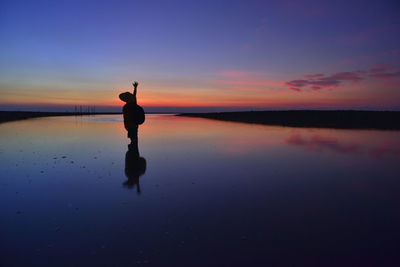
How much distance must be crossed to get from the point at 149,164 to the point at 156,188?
159 inches

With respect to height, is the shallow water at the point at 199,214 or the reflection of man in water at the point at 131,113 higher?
the reflection of man in water at the point at 131,113

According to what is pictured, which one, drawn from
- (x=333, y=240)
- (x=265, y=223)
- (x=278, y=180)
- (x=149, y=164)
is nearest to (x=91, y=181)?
(x=149, y=164)

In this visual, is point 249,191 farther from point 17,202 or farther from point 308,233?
point 17,202

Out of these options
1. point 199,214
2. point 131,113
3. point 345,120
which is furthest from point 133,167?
point 345,120

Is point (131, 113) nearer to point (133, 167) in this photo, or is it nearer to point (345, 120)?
point (133, 167)

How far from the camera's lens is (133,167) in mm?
11133

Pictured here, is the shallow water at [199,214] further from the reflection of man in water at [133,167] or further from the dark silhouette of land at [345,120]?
the dark silhouette of land at [345,120]

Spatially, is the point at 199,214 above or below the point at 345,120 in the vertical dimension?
below

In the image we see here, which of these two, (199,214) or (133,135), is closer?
(199,214)

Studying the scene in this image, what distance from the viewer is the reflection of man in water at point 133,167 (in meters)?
8.64

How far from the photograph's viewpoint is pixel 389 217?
5.83m

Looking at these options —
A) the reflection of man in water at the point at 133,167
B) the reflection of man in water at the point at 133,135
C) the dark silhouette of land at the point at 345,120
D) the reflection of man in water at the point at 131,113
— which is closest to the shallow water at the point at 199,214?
the reflection of man in water at the point at 133,167

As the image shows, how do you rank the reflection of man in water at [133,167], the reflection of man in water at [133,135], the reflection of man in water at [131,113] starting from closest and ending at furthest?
1. the reflection of man in water at [133,167]
2. the reflection of man in water at [133,135]
3. the reflection of man in water at [131,113]

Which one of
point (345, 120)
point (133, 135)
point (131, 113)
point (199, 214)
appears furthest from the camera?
point (345, 120)
